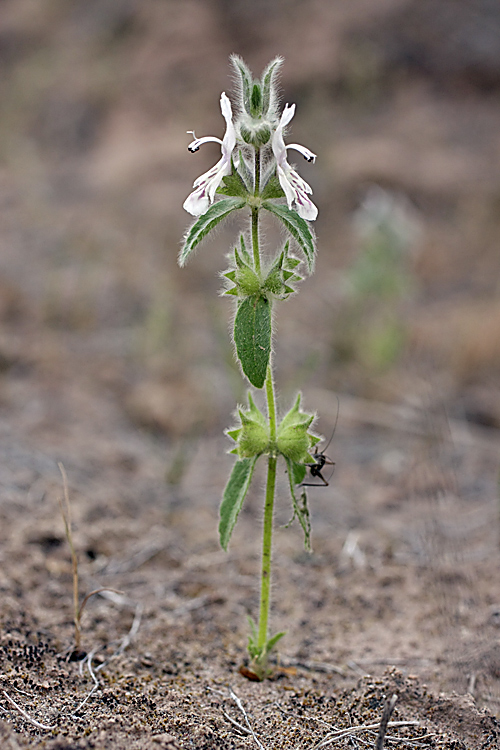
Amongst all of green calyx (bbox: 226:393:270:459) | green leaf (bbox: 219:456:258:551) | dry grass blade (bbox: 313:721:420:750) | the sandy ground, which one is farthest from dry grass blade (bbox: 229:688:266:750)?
green calyx (bbox: 226:393:270:459)

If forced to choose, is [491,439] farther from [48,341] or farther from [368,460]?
[48,341]

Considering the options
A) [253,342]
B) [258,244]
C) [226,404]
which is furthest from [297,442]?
[226,404]

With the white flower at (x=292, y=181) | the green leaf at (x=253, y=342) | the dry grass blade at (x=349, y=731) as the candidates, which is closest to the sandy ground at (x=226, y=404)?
the dry grass blade at (x=349, y=731)

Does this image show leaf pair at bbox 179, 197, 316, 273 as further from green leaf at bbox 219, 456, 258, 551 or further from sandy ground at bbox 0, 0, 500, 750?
sandy ground at bbox 0, 0, 500, 750

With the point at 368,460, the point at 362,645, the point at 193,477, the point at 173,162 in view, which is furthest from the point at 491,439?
the point at 173,162

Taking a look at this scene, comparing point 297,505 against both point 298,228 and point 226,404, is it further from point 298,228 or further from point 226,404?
point 226,404

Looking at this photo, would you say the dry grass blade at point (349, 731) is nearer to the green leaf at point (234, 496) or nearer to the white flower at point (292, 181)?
the green leaf at point (234, 496)
